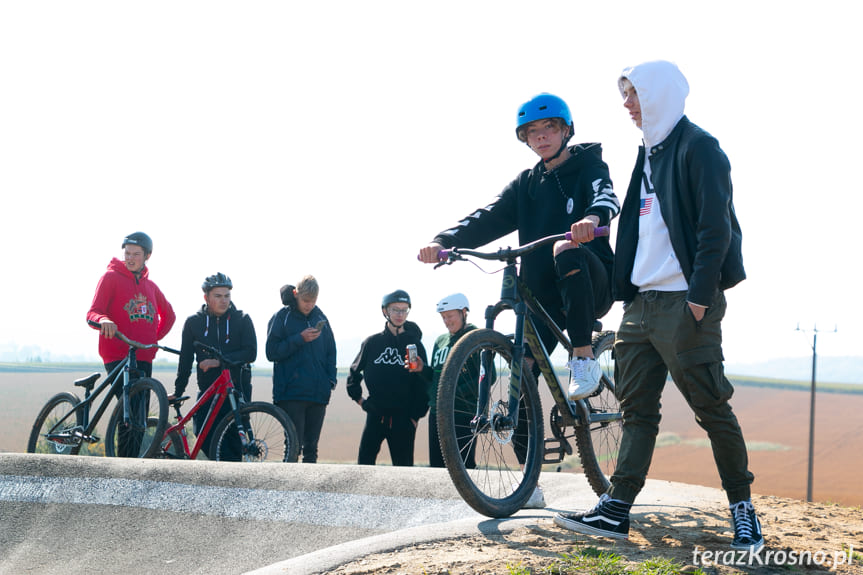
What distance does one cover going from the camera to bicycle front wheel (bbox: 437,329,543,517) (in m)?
3.77

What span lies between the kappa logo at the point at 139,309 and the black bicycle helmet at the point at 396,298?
2.49 meters

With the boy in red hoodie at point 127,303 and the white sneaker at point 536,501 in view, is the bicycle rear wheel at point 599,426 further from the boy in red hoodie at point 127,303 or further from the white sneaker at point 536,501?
the boy in red hoodie at point 127,303

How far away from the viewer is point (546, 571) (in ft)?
10.0

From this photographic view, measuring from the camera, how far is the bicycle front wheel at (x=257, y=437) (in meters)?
7.38

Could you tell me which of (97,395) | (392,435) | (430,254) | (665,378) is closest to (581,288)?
(665,378)

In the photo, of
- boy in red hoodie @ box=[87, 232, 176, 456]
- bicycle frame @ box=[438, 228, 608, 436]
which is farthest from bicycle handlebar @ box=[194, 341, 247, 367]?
bicycle frame @ box=[438, 228, 608, 436]

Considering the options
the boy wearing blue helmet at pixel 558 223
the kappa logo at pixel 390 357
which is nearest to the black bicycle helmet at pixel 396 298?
the kappa logo at pixel 390 357

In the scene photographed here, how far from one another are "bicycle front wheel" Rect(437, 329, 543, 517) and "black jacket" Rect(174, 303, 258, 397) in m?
4.43

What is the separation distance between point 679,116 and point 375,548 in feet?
8.09

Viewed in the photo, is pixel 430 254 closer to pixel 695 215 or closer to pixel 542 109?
pixel 542 109

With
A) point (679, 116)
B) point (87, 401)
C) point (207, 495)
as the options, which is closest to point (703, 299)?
point (679, 116)

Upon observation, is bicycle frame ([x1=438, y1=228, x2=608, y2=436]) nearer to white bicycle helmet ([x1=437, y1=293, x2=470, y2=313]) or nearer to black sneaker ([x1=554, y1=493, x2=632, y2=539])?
black sneaker ([x1=554, y1=493, x2=632, y2=539])

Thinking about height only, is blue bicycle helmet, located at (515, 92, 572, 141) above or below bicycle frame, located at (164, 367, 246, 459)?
above

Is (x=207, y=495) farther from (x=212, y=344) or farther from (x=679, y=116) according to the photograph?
(x=679, y=116)
